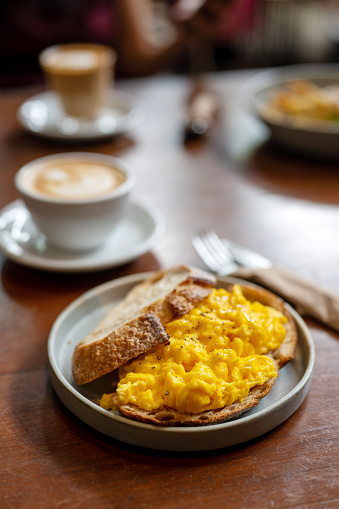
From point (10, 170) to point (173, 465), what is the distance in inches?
50.6

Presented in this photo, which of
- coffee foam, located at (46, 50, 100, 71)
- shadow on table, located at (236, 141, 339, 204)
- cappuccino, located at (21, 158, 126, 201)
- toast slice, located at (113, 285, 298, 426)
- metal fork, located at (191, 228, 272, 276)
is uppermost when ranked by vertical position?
coffee foam, located at (46, 50, 100, 71)

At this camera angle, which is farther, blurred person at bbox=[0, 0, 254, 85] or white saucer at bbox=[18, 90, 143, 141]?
blurred person at bbox=[0, 0, 254, 85]

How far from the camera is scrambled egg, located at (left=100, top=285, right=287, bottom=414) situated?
0.79 m

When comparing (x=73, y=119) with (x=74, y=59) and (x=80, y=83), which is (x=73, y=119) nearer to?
(x=80, y=83)

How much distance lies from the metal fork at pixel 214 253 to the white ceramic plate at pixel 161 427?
303 mm

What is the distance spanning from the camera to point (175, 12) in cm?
316

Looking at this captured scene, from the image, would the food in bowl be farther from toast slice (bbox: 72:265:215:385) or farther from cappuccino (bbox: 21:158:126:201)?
toast slice (bbox: 72:265:215:385)

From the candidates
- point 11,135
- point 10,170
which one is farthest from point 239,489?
point 11,135

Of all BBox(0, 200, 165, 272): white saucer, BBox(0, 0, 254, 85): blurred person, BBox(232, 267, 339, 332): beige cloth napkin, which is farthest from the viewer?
BBox(0, 0, 254, 85): blurred person

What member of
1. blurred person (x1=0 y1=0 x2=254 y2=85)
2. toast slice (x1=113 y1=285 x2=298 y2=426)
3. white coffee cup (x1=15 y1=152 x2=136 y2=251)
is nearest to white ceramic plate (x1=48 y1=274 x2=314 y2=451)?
toast slice (x1=113 y1=285 x2=298 y2=426)

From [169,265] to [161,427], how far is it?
592mm

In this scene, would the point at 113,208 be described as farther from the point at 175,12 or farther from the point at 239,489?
the point at 175,12

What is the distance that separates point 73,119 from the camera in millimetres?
2150

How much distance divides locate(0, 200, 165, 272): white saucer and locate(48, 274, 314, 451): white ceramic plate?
0.69ft
